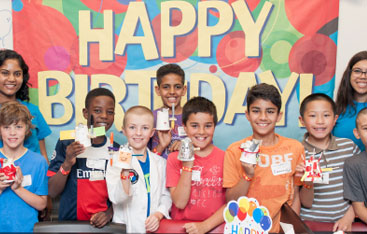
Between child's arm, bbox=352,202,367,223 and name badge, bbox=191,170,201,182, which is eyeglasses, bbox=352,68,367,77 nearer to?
child's arm, bbox=352,202,367,223

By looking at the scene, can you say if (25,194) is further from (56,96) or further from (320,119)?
(320,119)

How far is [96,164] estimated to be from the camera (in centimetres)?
208

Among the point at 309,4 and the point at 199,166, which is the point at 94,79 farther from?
the point at 309,4

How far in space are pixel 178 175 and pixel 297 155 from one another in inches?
29.1

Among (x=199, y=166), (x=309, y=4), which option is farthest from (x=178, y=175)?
(x=309, y=4)

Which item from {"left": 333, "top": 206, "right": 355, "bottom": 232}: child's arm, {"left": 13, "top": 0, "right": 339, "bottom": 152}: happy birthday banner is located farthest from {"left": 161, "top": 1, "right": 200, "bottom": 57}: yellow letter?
{"left": 333, "top": 206, "right": 355, "bottom": 232}: child's arm

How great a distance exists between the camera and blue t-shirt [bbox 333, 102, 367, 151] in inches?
94.3

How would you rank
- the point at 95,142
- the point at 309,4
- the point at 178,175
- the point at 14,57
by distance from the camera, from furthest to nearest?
the point at 309,4, the point at 14,57, the point at 95,142, the point at 178,175

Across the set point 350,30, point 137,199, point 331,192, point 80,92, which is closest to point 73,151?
point 137,199

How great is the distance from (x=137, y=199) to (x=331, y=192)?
47.7 inches

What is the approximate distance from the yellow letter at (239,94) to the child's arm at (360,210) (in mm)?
1322

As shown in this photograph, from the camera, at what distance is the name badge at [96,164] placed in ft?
6.81

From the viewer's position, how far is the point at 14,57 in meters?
2.46

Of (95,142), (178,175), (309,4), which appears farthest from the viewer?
(309,4)
